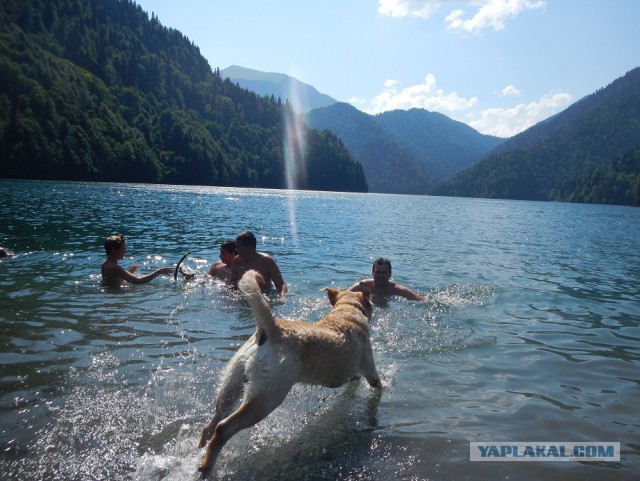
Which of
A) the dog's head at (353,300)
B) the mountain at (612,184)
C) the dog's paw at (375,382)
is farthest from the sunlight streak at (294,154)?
the dog's paw at (375,382)

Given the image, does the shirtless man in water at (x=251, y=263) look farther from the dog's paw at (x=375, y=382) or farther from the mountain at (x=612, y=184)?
the mountain at (x=612, y=184)

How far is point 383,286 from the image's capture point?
32.0ft

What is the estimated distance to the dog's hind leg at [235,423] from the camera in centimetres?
343

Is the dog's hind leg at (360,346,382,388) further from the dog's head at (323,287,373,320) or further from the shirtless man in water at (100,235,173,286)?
the shirtless man in water at (100,235,173,286)

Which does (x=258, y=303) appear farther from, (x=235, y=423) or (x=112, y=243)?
(x=112, y=243)

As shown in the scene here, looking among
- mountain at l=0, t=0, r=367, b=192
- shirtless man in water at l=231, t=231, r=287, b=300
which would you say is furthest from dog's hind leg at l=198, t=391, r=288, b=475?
mountain at l=0, t=0, r=367, b=192

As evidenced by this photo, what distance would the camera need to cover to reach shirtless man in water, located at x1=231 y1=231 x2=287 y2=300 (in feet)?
30.3

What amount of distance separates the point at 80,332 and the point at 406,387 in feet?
15.4

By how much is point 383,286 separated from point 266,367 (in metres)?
6.49

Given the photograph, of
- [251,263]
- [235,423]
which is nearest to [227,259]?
[251,263]

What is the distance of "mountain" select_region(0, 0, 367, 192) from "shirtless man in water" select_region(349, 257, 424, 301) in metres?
79.1

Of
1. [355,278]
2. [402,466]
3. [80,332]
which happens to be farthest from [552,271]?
[80,332]

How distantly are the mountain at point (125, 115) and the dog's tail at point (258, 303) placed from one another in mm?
82813

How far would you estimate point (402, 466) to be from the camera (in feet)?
12.7
